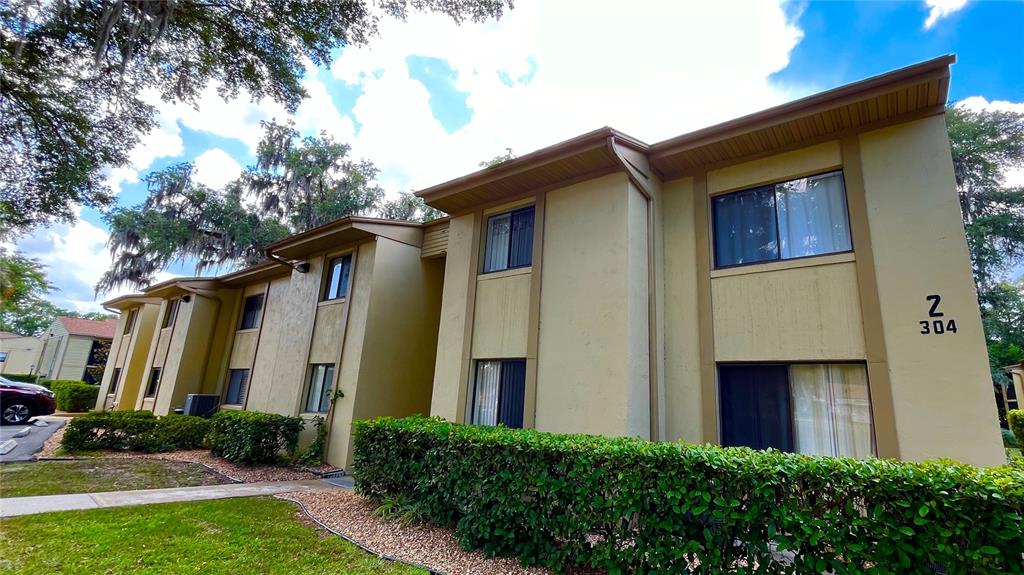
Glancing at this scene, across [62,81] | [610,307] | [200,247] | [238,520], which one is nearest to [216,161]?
[200,247]

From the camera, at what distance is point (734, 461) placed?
394 centimetres

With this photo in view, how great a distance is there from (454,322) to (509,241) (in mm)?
1967

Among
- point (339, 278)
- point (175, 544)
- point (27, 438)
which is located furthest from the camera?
point (339, 278)

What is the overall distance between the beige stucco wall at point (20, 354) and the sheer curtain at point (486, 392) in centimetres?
4962

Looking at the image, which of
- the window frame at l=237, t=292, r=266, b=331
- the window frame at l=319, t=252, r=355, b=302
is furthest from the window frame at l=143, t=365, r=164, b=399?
the window frame at l=319, t=252, r=355, b=302

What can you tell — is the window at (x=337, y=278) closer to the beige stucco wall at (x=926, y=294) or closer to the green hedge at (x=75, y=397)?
the beige stucco wall at (x=926, y=294)

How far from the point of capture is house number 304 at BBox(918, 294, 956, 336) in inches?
210

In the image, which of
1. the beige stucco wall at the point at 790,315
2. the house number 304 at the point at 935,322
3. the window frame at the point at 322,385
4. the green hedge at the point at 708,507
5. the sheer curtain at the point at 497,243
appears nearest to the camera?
the green hedge at the point at 708,507

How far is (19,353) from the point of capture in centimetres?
4003

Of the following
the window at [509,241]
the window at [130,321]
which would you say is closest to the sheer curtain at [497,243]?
the window at [509,241]

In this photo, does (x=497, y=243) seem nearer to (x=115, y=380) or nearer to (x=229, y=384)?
(x=229, y=384)

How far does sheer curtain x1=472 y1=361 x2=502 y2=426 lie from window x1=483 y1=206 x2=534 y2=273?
6.29 ft

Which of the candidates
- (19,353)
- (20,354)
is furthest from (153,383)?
(19,353)

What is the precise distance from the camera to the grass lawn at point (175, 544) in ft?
14.3
